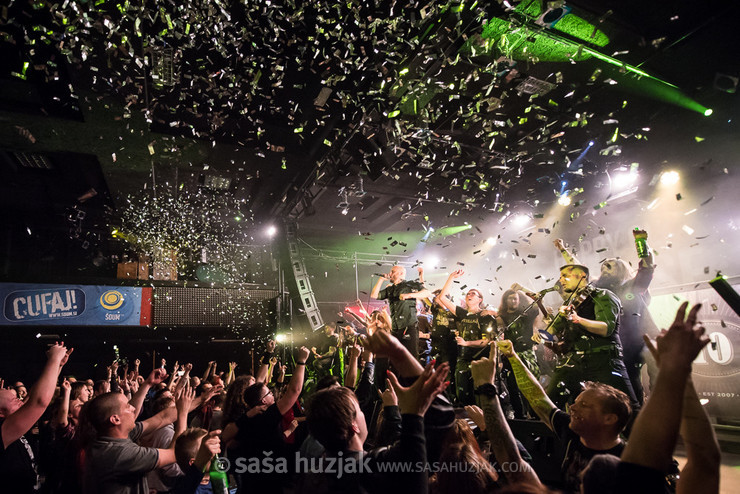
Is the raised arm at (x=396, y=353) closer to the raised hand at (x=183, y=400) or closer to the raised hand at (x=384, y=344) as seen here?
the raised hand at (x=384, y=344)

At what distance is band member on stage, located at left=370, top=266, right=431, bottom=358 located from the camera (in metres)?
5.72

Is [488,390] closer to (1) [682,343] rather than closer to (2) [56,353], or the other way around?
(1) [682,343]

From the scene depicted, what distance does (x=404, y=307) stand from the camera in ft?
18.9

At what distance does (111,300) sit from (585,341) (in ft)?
39.0

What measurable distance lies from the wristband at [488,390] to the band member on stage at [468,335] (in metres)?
3.05

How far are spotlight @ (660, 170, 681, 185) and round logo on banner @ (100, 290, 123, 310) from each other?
1438 cm

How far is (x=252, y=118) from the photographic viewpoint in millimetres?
7461

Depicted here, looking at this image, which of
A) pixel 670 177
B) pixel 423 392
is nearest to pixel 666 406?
pixel 423 392

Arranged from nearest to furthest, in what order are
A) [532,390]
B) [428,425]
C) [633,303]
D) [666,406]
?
[666,406], [428,425], [532,390], [633,303]

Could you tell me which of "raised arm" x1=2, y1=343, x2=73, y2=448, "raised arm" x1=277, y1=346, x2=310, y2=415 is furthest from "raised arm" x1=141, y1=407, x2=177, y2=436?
"raised arm" x1=277, y1=346, x2=310, y2=415

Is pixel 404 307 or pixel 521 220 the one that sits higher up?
pixel 521 220

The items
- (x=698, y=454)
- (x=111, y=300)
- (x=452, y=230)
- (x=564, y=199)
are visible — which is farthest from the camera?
(x=452, y=230)

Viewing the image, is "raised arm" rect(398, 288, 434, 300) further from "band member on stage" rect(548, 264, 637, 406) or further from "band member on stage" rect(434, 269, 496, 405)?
"band member on stage" rect(548, 264, 637, 406)

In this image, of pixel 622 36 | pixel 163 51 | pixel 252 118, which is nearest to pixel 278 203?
pixel 252 118
